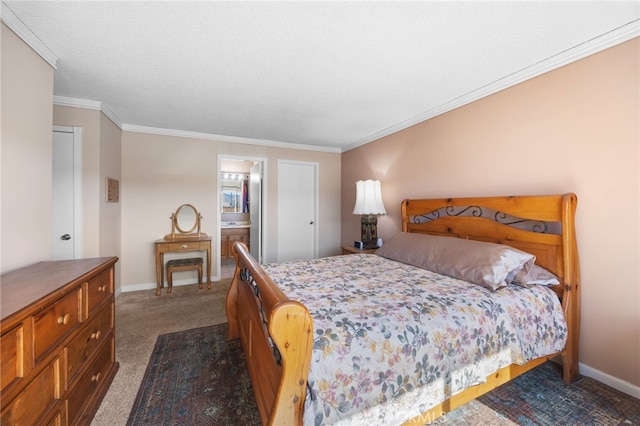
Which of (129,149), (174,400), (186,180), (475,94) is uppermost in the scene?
(475,94)

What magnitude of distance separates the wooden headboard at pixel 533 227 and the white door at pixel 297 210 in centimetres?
245

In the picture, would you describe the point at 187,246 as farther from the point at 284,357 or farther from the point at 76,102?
the point at 284,357

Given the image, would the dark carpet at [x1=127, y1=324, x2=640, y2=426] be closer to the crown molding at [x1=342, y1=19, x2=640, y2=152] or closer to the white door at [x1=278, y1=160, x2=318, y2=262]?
the crown molding at [x1=342, y1=19, x2=640, y2=152]

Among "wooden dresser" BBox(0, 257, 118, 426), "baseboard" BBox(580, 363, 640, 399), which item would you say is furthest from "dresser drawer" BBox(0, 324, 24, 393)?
"baseboard" BBox(580, 363, 640, 399)

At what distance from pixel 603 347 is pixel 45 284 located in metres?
3.38

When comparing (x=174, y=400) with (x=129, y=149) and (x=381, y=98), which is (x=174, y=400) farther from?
(x=129, y=149)

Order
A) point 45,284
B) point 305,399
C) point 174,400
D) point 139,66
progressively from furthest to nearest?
point 139,66, point 174,400, point 45,284, point 305,399

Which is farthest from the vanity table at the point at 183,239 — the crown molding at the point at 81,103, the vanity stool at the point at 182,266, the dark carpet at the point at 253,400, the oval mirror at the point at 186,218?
the dark carpet at the point at 253,400

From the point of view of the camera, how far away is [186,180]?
3863 mm

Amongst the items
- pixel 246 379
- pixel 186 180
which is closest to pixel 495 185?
pixel 246 379

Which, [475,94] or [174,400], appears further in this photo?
[475,94]

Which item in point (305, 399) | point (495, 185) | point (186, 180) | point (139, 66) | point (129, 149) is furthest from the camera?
point (186, 180)

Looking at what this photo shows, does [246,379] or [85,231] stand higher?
[85,231]

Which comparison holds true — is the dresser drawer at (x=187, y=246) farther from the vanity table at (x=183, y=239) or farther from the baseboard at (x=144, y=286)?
the baseboard at (x=144, y=286)
